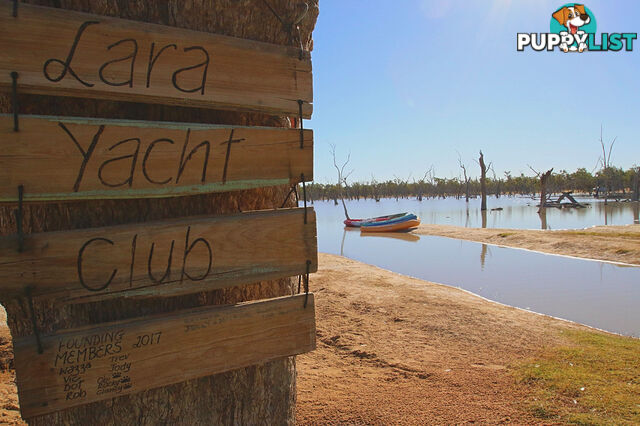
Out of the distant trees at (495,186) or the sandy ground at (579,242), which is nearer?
the sandy ground at (579,242)

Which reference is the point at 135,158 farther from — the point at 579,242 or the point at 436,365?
the point at 579,242

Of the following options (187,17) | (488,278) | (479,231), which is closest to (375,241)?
(479,231)

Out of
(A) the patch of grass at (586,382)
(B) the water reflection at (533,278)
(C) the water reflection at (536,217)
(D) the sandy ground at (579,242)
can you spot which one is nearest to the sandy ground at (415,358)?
(A) the patch of grass at (586,382)

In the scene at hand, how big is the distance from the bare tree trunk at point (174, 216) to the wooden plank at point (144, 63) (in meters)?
0.16

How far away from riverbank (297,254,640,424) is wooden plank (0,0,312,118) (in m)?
2.30

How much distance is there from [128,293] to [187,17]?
1144mm

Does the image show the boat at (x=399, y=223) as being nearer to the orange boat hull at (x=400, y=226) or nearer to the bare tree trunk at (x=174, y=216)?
the orange boat hull at (x=400, y=226)

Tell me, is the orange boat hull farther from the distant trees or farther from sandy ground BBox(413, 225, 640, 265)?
the distant trees

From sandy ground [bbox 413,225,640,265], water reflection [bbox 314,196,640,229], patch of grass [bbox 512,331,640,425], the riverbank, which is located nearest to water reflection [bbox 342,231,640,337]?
sandy ground [bbox 413,225,640,265]

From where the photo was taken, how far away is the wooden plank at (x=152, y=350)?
4.21ft

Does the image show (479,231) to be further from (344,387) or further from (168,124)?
(168,124)

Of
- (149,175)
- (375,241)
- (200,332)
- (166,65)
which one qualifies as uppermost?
(166,65)

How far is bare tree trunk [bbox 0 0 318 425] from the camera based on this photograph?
57.1 inches

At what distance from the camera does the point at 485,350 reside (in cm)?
444
